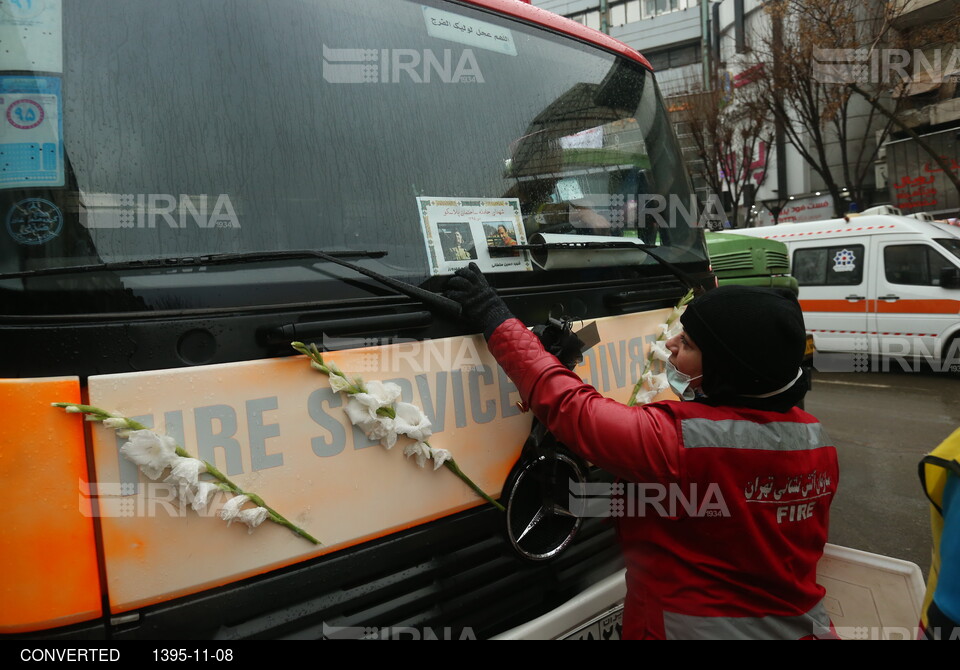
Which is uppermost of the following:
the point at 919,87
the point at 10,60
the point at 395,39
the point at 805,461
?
the point at 919,87

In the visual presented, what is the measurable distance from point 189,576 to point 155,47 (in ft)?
4.15

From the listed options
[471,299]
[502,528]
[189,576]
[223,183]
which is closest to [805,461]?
[502,528]

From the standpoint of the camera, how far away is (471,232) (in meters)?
1.88

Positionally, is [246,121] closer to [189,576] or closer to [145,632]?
[189,576]

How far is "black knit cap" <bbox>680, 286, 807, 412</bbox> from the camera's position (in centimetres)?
141

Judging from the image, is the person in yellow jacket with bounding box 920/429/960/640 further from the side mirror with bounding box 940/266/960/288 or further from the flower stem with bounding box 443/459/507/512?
the side mirror with bounding box 940/266/960/288

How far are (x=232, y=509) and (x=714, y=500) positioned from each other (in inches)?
44.0

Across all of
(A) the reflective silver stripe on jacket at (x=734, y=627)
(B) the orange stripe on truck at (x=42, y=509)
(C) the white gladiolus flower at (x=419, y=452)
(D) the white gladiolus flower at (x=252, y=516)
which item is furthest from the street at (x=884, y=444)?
(B) the orange stripe on truck at (x=42, y=509)

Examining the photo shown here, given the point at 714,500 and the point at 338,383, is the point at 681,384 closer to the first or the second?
the point at 714,500

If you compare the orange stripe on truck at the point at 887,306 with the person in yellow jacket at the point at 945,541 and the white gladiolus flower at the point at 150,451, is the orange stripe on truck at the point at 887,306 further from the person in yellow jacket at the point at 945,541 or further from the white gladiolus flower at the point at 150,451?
the white gladiolus flower at the point at 150,451

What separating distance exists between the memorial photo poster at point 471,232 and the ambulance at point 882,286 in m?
8.97

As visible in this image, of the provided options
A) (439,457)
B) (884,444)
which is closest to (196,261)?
(439,457)

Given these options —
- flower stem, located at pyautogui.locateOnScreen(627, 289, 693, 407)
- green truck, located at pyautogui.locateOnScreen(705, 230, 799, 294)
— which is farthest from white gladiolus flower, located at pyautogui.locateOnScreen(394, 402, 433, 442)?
green truck, located at pyautogui.locateOnScreen(705, 230, 799, 294)

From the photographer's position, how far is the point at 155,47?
1482 millimetres
